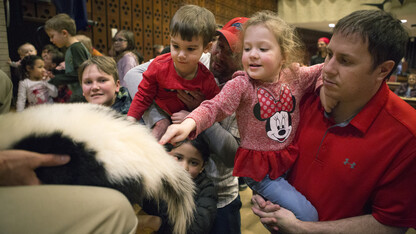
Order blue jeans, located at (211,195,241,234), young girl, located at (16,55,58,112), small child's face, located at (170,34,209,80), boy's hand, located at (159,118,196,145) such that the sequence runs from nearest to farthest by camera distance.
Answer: boy's hand, located at (159,118,196,145) → small child's face, located at (170,34,209,80) → blue jeans, located at (211,195,241,234) → young girl, located at (16,55,58,112)

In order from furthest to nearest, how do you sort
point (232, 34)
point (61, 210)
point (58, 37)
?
1. point (58, 37)
2. point (232, 34)
3. point (61, 210)

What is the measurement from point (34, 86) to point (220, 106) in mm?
3571

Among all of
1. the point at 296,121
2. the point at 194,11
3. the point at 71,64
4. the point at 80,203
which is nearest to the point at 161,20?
the point at 71,64

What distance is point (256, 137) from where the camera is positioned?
4.15ft

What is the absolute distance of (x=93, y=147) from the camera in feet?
2.15

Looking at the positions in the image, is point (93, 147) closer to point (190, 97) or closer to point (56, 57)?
point (190, 97)

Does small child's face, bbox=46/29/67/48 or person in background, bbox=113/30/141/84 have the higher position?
small child's face, bbox=46/29/67/48

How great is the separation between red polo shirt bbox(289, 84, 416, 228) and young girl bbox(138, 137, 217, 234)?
500 mm

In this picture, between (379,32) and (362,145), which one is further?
(362,145)

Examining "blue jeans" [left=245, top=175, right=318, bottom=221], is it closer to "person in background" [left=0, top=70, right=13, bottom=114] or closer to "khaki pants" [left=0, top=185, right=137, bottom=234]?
"khaki pants" [left=0, top=185, right=137, bottom=234]

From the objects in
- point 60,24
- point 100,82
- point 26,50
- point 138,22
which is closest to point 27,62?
point 26,50

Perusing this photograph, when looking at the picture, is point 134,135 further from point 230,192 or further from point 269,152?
point 230,192

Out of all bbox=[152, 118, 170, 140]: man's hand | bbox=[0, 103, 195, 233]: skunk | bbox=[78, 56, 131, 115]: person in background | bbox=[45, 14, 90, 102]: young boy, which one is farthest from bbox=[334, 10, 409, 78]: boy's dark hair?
bbox=[45, 14, 90, 102]: young boy

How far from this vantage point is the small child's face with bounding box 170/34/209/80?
1.43 metres
